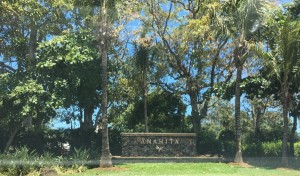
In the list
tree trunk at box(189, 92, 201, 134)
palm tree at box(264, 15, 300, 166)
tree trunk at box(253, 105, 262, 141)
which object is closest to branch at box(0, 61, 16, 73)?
tree trunk at box(189, 92, 201, 134)

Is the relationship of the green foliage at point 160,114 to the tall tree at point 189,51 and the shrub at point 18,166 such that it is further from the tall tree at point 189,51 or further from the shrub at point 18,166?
the shrub at point 18,166

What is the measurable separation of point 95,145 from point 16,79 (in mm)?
6897

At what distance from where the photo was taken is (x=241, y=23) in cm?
2189

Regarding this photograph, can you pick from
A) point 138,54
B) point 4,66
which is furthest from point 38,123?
point 138,54

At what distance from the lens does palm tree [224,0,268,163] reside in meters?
21.5

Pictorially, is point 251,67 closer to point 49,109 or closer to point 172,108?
point 172,108

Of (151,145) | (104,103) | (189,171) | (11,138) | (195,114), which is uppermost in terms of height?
(104,103)

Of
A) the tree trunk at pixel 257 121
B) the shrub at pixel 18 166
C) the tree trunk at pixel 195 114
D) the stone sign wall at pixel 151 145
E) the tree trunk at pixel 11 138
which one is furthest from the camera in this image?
the tree trunk at pixel 257 121

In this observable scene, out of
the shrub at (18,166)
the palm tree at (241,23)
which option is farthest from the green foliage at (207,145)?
the shrub at (18,166)

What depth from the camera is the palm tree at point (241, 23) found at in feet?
70.5

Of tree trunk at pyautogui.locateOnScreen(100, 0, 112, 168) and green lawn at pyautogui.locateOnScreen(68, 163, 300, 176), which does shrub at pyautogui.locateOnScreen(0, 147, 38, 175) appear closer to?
green lawn at pyautogui.locateOnScreen(68, 163, 300, 176)

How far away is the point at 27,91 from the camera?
2383 cm

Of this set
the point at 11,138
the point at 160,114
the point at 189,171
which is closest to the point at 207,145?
the point at 160,114

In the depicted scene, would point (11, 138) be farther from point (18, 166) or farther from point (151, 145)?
point (151, 145)
